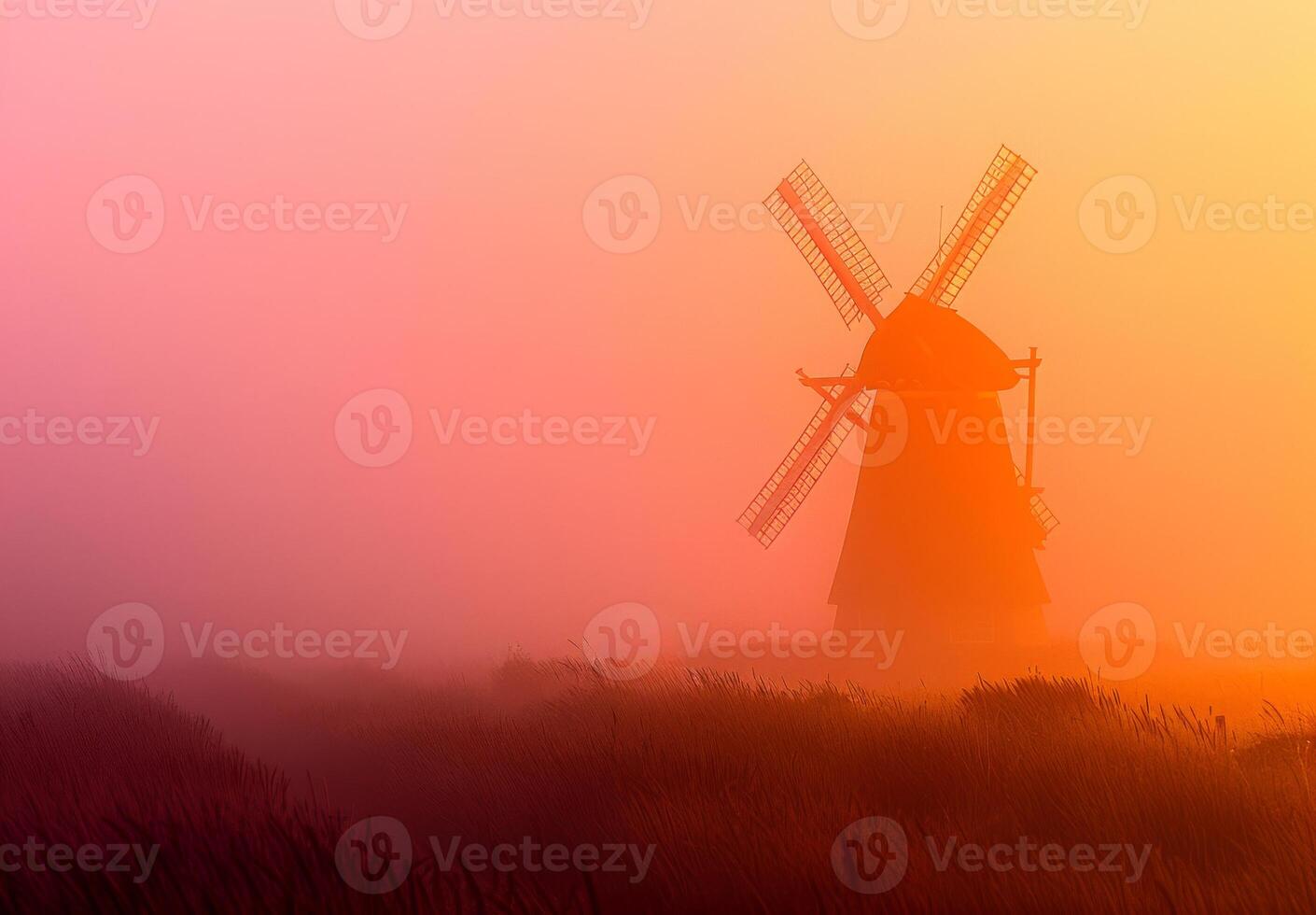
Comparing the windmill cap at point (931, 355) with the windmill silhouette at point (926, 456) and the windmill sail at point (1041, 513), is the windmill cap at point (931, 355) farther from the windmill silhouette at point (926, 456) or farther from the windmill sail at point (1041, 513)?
the windmill sail at point (1041, 513)

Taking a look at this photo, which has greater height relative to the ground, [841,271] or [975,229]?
[975,229]

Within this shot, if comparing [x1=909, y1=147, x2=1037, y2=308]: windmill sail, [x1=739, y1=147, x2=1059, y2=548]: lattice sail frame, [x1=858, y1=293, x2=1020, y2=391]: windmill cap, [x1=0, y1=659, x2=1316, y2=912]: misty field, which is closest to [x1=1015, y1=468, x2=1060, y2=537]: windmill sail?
[x1=739, y1=147, x2=1059, y2=548]: lattice sail frame

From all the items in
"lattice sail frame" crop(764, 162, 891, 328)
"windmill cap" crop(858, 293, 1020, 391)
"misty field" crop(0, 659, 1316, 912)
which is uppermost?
"lattice sail frame" crop(764, 162, 891, 328)

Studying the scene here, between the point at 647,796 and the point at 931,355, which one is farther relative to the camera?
the point at 931,355

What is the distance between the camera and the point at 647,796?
12.5 feet

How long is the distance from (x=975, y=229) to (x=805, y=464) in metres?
1.12

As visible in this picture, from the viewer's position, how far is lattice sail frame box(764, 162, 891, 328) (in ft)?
13.9

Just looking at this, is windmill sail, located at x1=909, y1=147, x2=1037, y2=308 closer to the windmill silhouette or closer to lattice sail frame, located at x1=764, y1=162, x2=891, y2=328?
the windmill silhouette

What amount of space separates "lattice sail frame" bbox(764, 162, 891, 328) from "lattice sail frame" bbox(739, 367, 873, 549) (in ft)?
0.96

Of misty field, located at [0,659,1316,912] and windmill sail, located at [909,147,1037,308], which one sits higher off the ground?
windmill sail, located at [909,147,1037,308]

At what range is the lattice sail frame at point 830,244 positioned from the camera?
4.25 meters

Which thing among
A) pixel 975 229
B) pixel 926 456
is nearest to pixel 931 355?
pixel 926 456

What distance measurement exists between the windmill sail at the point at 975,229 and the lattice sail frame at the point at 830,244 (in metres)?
0.19

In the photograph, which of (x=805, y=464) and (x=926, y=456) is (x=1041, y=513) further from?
(x=805, y=464)
